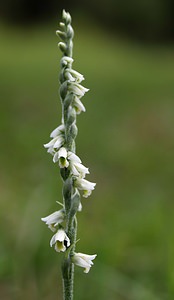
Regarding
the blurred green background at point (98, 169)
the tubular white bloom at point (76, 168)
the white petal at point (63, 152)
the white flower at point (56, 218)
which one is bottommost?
the white flower at point (56, 218)

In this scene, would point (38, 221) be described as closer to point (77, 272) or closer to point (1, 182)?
point (77, 272)

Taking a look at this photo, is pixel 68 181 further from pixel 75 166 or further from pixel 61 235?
pixel 61 235

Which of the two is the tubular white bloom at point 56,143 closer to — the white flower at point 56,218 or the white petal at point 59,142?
the white petal at point 59,142

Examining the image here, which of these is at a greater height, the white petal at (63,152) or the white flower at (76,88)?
the white flower at (76,88)

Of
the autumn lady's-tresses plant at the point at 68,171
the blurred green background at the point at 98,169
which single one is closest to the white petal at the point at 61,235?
the autumn lady's-tresses plant at the point at 68,171

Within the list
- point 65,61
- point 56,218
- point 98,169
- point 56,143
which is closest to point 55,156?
point 56,143

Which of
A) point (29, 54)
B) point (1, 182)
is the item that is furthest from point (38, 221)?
point (29, 54)
